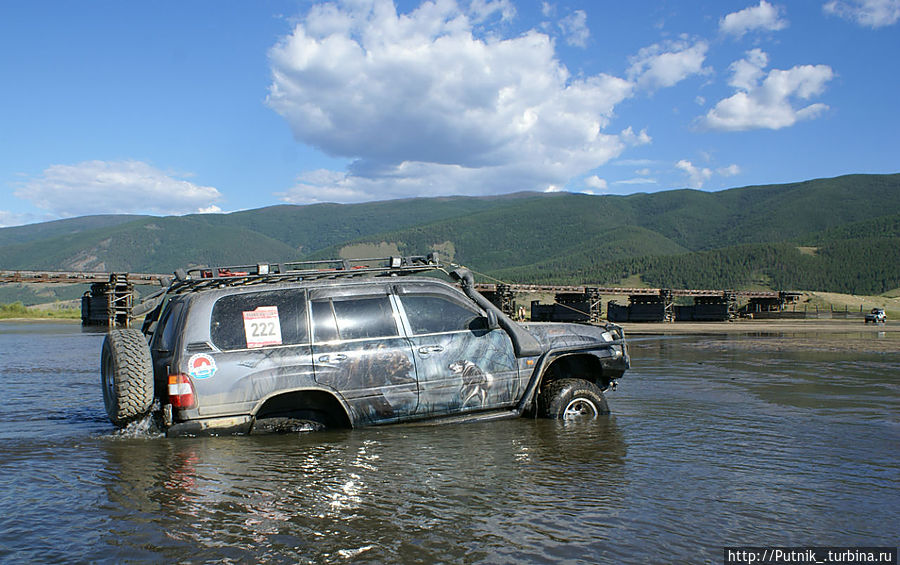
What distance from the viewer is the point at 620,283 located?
Result: 155625mm

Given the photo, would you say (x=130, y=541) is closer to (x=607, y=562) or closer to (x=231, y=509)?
(x=231, y=509)

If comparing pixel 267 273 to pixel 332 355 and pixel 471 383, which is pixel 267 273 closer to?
Result: pixel 332 355

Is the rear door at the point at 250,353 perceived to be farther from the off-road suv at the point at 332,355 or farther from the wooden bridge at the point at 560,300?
the wooden bridge at the point at 560,300

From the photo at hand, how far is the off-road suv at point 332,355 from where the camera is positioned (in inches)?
242

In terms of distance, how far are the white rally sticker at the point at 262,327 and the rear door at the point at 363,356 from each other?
0.36 metres

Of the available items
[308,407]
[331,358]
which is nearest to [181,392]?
[308,407]

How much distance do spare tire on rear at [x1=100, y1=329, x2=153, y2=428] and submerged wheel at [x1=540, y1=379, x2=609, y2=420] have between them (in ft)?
13.5

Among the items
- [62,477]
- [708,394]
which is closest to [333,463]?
[62,477]

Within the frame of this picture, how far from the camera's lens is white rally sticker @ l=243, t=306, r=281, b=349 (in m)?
6.30

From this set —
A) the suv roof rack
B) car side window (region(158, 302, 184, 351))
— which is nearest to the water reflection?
car side window (region(158, 302, 184, 351))

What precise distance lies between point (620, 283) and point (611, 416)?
5997 inches

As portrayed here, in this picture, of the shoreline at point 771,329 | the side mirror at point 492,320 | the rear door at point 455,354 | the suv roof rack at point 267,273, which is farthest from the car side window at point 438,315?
the shoreline at point 771,329

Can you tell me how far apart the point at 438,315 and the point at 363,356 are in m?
0.96

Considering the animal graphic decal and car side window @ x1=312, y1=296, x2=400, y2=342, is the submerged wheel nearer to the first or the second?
the animal graphic decal
